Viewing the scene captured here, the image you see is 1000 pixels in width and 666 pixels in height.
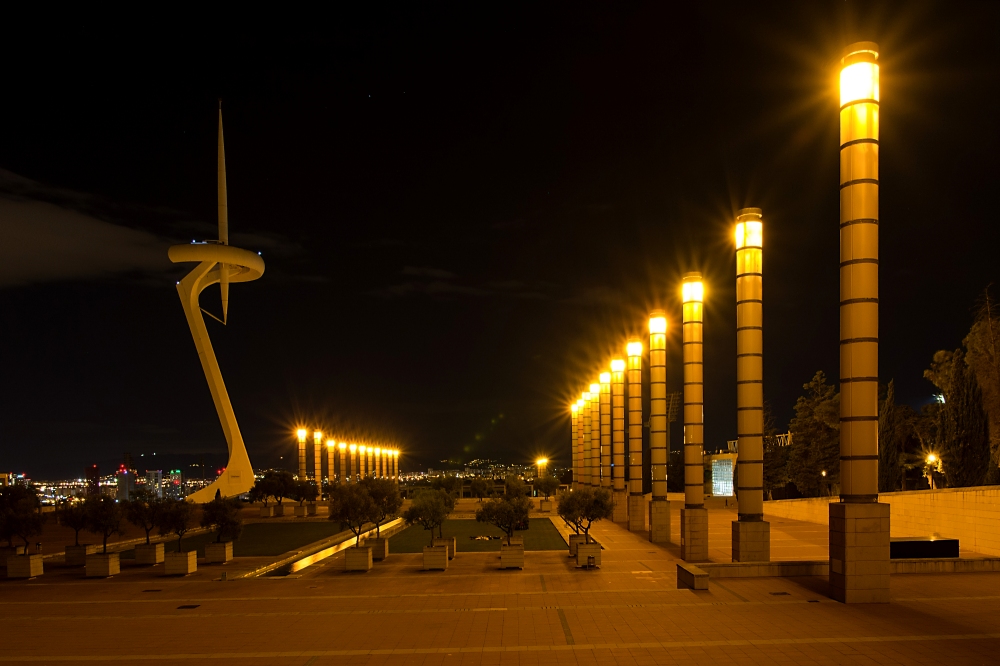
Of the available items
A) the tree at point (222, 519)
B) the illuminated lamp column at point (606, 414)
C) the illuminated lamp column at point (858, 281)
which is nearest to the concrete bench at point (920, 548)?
the illuminated lamp column at point (858, 281)

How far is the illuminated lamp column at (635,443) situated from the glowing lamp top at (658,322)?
225 inches

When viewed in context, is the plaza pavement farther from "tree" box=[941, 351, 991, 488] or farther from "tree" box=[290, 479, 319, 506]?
"tree" box=[290, 479, 319, 506]

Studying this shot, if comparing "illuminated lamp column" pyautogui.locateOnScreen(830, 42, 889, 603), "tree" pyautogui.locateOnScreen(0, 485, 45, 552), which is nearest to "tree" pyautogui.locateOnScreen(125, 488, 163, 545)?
"tree" pyautogui.locateOnScreen(0, 485, 45, 552)

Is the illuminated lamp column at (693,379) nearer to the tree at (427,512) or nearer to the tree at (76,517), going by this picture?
the tree at (427,512)

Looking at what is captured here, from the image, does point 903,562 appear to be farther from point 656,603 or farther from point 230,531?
point 230,531

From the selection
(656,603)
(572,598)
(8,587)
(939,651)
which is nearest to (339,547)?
(8,587)

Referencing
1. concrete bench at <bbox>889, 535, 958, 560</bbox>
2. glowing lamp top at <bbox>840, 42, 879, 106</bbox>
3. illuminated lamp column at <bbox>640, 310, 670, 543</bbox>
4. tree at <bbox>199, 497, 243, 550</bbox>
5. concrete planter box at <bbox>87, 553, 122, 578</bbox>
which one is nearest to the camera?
glowing lamp top at <bbox>840, 42, 879, 106</bbox>

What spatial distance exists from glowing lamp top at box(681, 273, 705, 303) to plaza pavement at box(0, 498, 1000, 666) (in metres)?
10.2

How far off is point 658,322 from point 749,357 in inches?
403

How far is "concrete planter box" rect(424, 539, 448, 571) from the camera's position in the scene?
2331 centimetres

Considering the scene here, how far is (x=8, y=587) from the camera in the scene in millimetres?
21984

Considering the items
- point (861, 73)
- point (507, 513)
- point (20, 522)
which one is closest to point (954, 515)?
point (507, 513)

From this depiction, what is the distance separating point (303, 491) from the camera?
53.5 m

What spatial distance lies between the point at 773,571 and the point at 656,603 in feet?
11.9
